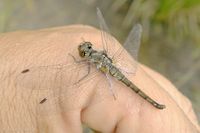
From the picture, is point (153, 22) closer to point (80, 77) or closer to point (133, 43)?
point (133, 43)

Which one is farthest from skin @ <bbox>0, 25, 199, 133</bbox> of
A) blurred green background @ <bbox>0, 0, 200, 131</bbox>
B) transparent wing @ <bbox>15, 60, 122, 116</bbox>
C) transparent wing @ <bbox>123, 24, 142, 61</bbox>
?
blurred green background @ <bbox>0, 0, 200, 131</bbox>

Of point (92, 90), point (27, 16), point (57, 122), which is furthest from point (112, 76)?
point (27, 16)

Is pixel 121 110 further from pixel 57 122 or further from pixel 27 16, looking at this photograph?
pixel 27 16

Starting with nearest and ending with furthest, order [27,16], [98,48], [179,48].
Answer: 1. [98,48]
2. [27,16]
3. [179,48]

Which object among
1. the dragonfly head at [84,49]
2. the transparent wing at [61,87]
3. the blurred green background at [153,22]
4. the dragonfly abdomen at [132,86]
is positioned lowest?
the dragonfly abdomen at [132,86]

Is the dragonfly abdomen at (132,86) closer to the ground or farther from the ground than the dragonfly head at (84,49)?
closer to the ground

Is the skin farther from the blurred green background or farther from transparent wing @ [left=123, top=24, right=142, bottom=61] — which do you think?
the blurred green background

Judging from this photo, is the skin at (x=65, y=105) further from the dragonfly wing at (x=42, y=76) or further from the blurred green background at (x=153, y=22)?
the blurred green background at (x=153, y=22)

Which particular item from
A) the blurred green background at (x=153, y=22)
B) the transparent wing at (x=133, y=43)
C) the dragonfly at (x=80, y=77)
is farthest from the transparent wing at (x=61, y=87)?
the blurred green background at (x=153, y=22)
